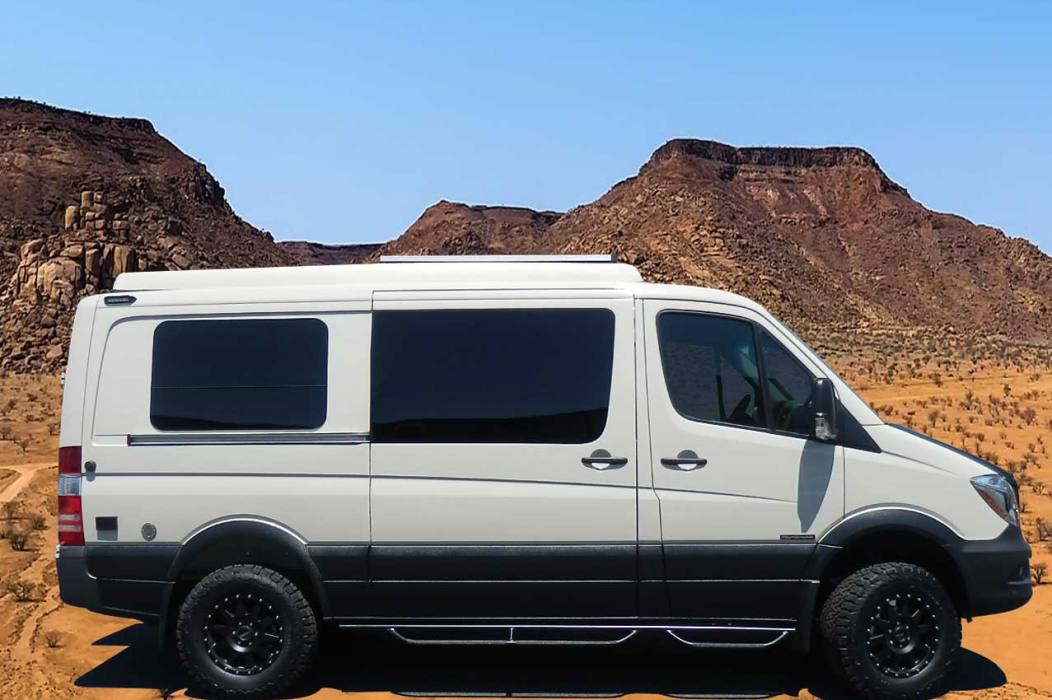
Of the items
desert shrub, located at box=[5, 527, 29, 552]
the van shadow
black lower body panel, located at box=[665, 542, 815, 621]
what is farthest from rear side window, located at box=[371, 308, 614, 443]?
desert shrub, located at box=[5, 527, 29, 552]

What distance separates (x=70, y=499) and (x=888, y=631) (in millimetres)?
5045

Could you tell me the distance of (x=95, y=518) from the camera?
6.31 metres

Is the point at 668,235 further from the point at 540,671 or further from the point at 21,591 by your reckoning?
the point at 540,671

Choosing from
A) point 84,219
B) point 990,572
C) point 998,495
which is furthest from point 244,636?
point 84,219

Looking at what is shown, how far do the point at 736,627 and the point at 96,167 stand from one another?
7752cm

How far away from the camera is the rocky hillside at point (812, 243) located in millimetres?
87438

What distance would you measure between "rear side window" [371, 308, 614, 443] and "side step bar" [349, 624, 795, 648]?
1.15 meters

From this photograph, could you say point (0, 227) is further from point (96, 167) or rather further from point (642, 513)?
point (642, 513)

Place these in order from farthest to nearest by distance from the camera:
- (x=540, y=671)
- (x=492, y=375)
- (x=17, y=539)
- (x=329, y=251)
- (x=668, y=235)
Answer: (x=329, y=251), (x=668, y=235), (x=17, y=539), (x=540, y=671), (x=492, y=375)

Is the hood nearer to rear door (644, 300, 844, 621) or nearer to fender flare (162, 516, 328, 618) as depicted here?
rear door (644, 300, 844, 621)

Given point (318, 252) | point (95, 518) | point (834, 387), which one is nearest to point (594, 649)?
point (834, 387)

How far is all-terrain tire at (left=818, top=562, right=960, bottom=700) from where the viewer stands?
620cm

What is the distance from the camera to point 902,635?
6.29m

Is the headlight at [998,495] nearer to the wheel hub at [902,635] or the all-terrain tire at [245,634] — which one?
the wheel hub at [902,635]
